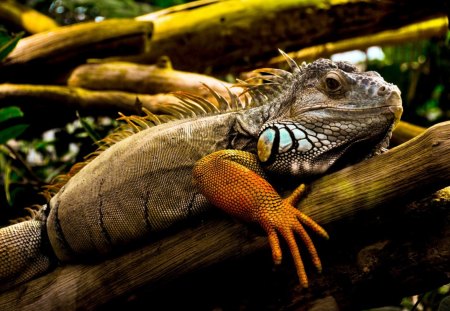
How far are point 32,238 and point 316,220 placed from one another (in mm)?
2360

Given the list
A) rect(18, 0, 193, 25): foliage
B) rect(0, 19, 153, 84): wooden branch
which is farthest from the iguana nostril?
rect(18, 0, 193, 25): foliage

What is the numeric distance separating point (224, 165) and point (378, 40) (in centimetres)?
469

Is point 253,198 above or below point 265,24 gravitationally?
below

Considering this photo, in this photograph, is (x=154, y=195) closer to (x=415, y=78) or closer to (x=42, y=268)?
(x=42, y=268)

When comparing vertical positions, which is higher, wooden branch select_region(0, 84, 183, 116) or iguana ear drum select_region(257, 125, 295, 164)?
iguana ear drum select_region(257, 125, 295, 164)

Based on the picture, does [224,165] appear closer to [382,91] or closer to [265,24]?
[382,91]

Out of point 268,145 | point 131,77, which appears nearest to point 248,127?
point 268,145

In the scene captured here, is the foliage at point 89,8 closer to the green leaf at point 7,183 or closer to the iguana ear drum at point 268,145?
A: the green leaf at point 7,183

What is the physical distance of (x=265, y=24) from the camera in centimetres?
641

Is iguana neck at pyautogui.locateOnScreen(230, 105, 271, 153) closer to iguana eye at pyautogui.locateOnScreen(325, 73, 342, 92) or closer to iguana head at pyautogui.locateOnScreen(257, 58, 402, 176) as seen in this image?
iguana head at pyautogui.locateOnScreen(257, 58, 402, 176)

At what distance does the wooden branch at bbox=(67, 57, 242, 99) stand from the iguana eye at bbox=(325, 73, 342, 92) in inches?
99.9

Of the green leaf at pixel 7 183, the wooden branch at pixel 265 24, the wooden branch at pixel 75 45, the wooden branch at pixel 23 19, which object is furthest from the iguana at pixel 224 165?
the wooden branch at pixel 23 19

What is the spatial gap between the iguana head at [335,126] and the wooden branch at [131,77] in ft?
8.37

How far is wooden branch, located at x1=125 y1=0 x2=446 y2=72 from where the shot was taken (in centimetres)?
634
